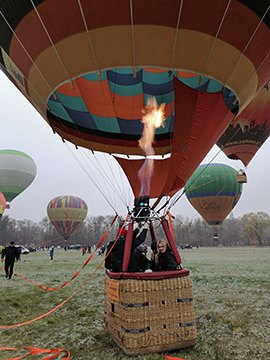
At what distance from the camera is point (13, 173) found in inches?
1231

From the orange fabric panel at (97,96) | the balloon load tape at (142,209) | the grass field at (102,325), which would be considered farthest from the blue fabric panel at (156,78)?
the grass field at (102,325)

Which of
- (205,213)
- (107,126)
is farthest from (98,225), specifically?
(107,126)

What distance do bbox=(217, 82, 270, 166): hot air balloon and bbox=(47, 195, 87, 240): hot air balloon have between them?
2896 centimetres

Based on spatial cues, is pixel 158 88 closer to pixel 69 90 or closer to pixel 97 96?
pixel 97 96

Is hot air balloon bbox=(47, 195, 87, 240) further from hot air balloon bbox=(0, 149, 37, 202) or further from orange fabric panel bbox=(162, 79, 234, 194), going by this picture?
orange fabric panel bbox=(162, 79, 234, 194)

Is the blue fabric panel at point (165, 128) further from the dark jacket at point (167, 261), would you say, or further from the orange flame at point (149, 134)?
the dark jacket at point (167, 261)

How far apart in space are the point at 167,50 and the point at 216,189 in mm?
21940

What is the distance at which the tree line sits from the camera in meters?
66.3

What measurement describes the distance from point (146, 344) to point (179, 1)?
419 centimetres

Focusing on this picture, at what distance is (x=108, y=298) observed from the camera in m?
3.85

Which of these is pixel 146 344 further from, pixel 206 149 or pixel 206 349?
pixel 206 149

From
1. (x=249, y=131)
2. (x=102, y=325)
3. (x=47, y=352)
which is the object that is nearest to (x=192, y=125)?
(x=102, y=325)

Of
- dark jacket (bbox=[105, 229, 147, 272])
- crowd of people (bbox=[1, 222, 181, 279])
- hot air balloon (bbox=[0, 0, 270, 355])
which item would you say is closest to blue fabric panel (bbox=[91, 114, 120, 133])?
hot air balloon (bbox=[0, 0, 270, 355])

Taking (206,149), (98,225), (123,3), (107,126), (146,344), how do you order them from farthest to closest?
(98,225)
(107,126)
(206,149)
(123,3)
(146,344)
